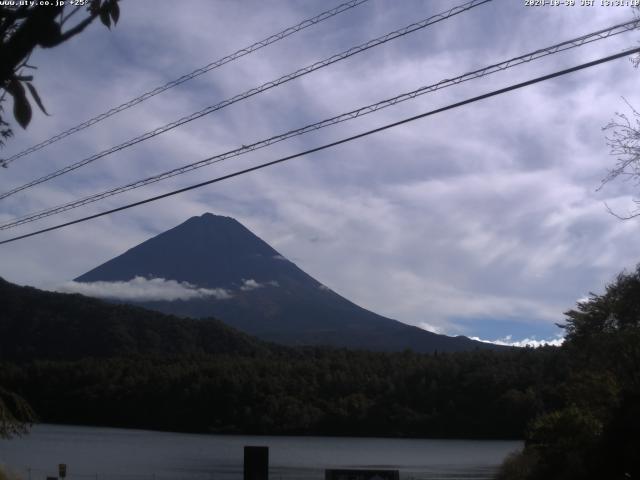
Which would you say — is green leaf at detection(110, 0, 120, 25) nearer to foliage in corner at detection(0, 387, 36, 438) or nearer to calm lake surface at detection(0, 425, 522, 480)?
foliage in corner at detection(0, 387, 36, 438)

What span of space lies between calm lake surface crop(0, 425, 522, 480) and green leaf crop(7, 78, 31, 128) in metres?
37.2

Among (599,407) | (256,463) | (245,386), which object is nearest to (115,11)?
(256,463)

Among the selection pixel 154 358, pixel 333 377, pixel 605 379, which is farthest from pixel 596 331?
pixel 154 358

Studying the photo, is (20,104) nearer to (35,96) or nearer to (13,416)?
(35,96)

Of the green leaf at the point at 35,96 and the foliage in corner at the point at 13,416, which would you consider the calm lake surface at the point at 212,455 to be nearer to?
the foliage in corner at the point at 13,416

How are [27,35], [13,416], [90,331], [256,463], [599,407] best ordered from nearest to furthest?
[27,35] → [256,463] → [13,416] → [599,407] → [90,331]

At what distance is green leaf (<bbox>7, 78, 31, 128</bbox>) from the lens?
4906 millimetres

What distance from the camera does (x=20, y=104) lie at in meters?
4.96

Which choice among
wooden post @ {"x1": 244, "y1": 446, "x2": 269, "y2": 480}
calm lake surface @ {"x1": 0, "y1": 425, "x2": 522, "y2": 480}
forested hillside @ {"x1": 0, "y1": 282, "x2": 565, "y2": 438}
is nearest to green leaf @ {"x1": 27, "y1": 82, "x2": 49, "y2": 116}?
wooden post @ {"x1": 244, "y1": 446, "x2": 269, "y2": 480}

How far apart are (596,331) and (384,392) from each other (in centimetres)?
7784

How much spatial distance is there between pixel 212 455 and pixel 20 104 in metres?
68.2

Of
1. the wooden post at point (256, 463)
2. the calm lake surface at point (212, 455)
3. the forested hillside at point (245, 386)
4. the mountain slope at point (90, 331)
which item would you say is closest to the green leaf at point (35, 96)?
the wooden post at point (256, 463)

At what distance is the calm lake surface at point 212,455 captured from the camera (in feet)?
168

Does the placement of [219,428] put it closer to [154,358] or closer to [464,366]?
[154,358]
